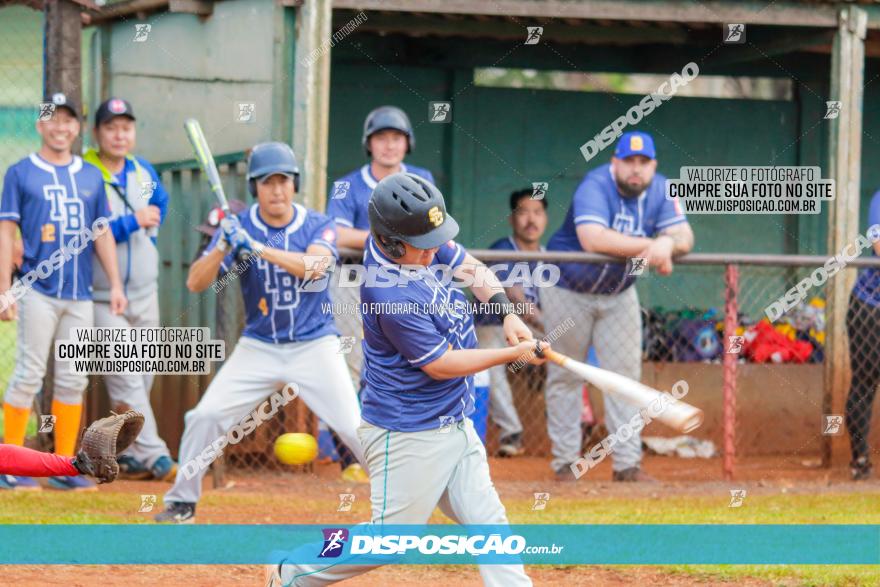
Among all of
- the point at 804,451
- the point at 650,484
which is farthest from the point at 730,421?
the point at 804,451

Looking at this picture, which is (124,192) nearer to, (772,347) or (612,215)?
(612,215)

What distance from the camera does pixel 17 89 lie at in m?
11.0

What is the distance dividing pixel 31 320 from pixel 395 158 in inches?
93.8

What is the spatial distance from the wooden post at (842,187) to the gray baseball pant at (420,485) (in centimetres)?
523

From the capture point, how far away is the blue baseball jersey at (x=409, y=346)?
5.11m

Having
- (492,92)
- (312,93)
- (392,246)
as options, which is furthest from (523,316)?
(392,246)

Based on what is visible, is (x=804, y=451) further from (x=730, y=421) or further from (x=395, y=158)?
(x=395, y=158)

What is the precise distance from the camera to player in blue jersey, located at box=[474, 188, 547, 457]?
9.30m

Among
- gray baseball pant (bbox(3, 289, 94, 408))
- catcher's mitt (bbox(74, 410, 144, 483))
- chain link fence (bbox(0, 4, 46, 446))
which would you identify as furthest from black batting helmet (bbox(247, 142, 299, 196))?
chain link fence (bbox(0, 4, 46, 446))

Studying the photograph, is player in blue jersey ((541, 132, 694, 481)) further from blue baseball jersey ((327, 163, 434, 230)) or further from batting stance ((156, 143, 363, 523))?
batting stance ((156, 143, 363, 523))

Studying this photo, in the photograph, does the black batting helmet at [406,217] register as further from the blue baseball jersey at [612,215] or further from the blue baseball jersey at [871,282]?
the blue baseball jersey at [871,282]

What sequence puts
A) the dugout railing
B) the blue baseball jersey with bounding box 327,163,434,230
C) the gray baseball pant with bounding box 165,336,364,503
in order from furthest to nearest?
the dugout railing, the blue baseball jersey with bounding box 327,163,434,230, the gray baseball pant with bounding box 165,336,364,503

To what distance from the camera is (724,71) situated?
1305 cm

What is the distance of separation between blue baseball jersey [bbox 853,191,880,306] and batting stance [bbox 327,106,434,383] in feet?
9.84
